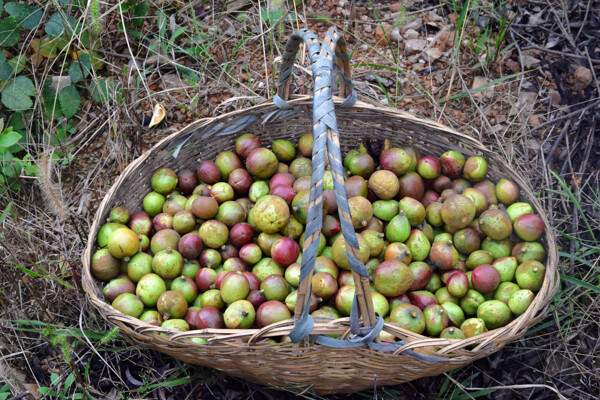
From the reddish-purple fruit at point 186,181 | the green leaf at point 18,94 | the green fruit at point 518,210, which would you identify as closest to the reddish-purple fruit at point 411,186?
the green fruit at point 518,210

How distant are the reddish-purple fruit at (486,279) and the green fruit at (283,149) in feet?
4.70

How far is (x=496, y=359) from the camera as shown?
Result: 2.87m

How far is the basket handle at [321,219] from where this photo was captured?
6.18 ft

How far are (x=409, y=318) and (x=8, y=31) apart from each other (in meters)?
3.50

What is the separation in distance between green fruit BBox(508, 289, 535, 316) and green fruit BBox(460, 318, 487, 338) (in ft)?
0.62

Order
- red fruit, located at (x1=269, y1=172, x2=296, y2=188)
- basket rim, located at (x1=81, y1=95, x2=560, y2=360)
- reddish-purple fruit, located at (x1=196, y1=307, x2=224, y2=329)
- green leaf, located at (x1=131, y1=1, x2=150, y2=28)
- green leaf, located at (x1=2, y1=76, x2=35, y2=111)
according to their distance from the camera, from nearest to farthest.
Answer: basket rim, located at (x1=81, y1=95, x2=560, y2=360)
reddish-purple fruit, located at (x1=196, y1=307, x2=224, y2=329)
red fruit, located at (x1=269, y1=172, x2=296, y2=188)
green leaf, located at (x1=2, y1=76, x2=35, y2=111)
green leaf, located at (x1=131, y1=1, x2=150, y2=28)

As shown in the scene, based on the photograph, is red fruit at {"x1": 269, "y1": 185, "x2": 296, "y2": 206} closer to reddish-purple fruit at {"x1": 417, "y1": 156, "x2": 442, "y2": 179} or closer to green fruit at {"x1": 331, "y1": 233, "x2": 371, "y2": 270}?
green fruit at {"x1": 331, "y1": 233, "x2": 371, "y2": 270}

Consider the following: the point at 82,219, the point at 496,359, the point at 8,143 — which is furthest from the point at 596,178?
the point at 8,143

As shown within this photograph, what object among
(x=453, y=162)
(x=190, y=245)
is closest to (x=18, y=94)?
(x=190, y=245)

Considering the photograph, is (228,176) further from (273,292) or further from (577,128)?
(577,128)

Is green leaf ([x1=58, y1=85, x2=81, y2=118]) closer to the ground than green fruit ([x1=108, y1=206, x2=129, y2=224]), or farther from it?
farther from it

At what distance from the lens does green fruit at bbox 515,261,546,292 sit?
102 inches

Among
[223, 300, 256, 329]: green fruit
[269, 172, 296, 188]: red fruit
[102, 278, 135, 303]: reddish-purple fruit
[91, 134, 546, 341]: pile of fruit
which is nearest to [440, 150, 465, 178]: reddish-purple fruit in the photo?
[91, 134, 546, 341]: pile of fruit

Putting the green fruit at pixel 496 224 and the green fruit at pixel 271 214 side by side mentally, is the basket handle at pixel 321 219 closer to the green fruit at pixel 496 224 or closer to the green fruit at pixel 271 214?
the green fruit at pixel 271 214
